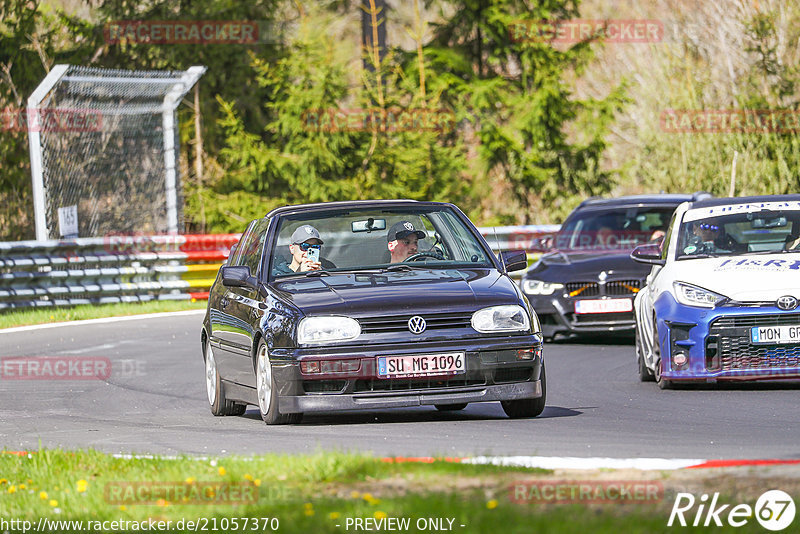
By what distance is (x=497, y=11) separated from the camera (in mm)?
32000

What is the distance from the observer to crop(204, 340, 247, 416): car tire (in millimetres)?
10695

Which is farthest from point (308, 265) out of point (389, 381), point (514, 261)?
Answer: point (389, 381)

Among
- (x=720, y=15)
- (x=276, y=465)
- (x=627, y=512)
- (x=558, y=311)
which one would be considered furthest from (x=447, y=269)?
(x=720, y=15)

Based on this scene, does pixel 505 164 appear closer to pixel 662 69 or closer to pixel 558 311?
pixel 662 69

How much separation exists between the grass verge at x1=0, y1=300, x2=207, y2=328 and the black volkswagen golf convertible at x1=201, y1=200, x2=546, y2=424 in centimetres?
1047

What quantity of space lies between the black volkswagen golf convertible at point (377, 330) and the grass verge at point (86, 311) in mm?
10474

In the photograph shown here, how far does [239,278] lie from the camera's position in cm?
1032

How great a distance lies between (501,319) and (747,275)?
286 centimetres

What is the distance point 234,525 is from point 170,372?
887cm

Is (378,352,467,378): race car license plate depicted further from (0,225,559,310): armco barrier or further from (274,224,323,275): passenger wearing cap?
(0,225,559,310): armco barrier
